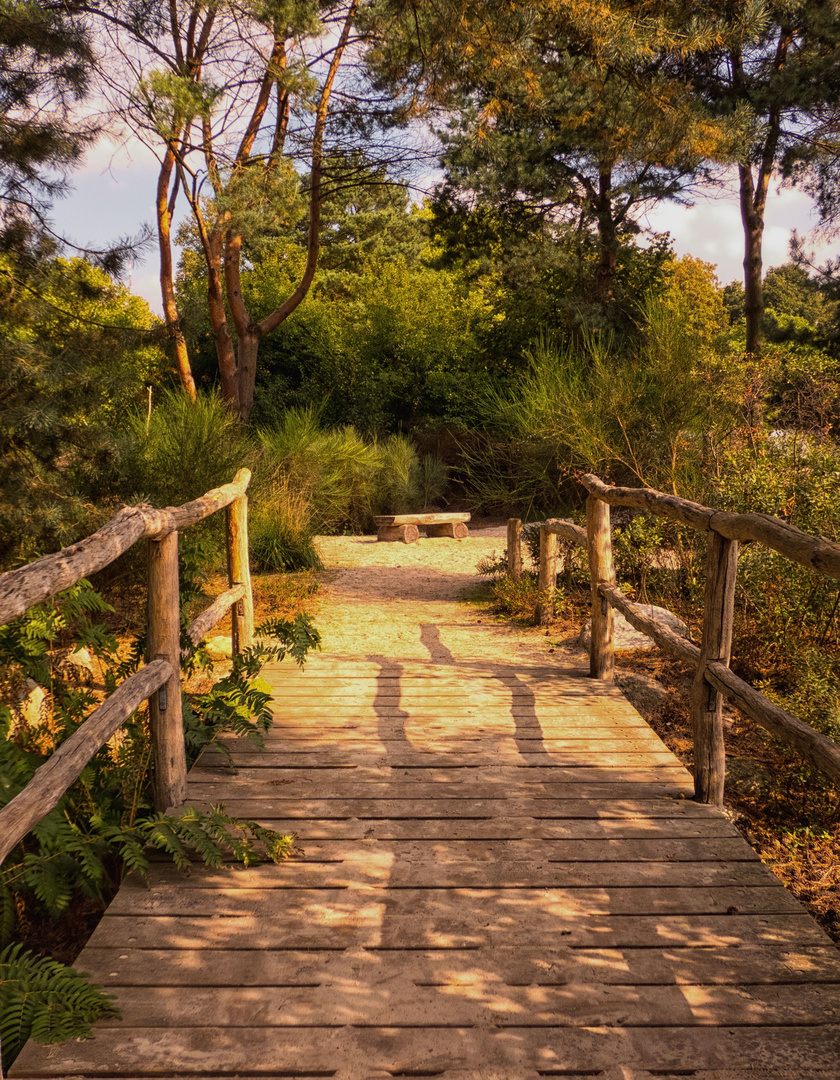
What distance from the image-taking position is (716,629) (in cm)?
306

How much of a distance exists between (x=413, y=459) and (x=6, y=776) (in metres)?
12.5

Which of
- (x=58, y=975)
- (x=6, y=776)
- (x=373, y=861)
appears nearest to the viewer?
(x=58, y=975)

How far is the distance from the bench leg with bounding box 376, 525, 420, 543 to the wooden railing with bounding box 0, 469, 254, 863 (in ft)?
22.9

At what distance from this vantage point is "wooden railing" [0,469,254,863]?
178 cm

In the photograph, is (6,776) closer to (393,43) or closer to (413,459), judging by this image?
(393,43)

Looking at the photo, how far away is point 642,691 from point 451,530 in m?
7.58

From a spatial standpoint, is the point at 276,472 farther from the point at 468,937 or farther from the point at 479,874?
the point at 468,937

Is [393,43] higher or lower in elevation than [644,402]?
higher

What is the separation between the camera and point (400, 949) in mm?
2223

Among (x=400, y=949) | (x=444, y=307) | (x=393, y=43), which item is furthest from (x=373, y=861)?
(x=444, y=307)

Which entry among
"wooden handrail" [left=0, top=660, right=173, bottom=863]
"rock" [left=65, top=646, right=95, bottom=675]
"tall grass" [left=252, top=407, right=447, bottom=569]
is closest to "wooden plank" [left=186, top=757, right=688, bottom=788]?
"wooden handrail" [left=0, top=660, right=173, bottom=863]

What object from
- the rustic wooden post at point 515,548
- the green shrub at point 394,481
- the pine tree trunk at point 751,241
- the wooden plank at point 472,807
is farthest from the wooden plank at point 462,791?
the pine tree trunk at point 751,241

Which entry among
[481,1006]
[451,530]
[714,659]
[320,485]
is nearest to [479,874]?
[481,1006]

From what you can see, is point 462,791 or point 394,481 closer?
point 462,791
